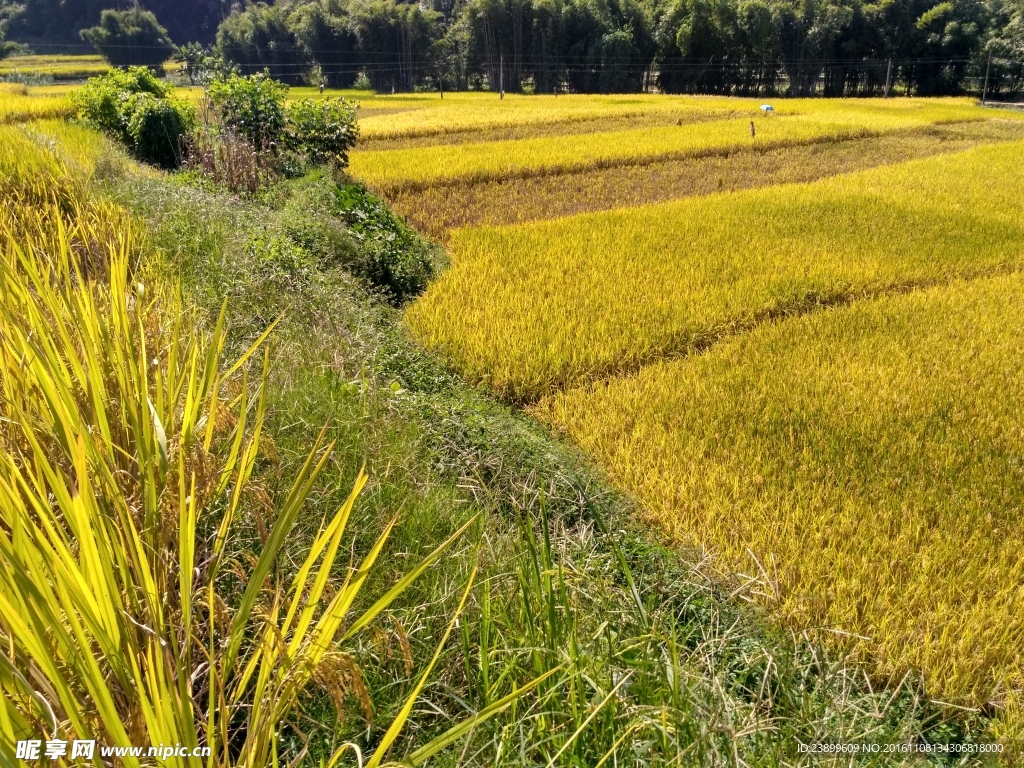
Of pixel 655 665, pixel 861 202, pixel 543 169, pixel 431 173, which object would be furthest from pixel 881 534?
pixel 543 169

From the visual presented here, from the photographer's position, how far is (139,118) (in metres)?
8.23

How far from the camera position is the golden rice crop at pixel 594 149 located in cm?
1077

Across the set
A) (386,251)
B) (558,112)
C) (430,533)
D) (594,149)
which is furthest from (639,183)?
(558,112)

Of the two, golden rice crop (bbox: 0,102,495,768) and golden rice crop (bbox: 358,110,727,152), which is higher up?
golden rice crop (bbox: 358,110,727,152)

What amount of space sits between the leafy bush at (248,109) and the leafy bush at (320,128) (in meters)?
0.30

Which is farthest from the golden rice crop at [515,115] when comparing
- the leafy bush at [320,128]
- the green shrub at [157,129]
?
the green shrub at [157,129]

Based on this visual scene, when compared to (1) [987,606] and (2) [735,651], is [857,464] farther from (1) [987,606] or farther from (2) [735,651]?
(2) [735,651]

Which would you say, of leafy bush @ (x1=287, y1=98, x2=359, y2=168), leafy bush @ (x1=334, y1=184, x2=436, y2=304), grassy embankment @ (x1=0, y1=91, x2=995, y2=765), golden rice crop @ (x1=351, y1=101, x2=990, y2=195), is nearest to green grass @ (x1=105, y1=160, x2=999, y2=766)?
grassy embankment @ (x1=0, y1=91, x2=995, y2=765)

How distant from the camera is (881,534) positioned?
2.45 m

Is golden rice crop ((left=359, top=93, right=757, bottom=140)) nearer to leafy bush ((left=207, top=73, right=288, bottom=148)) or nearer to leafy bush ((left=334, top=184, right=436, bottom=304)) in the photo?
leafy bush ((left=207, top=73, right=288, bottom=148))

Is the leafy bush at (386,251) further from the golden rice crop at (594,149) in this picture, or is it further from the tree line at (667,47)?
the tree line at (667,47)

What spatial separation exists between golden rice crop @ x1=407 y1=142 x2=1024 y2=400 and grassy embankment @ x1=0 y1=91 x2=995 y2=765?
0.52 m

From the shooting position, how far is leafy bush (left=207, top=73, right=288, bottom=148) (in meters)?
8.82

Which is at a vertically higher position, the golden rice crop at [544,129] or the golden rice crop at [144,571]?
the golden rice crop at [544,129]
